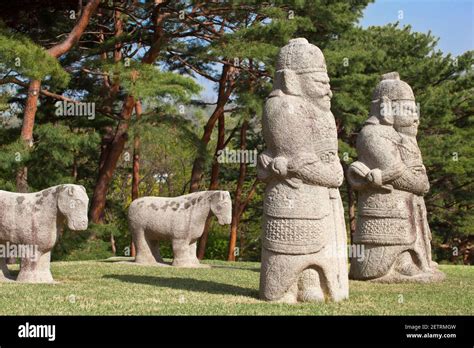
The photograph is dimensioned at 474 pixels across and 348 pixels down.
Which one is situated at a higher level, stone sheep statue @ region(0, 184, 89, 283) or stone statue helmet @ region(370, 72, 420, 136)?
stone statue helmet @ region(370, 72, 420, 136)

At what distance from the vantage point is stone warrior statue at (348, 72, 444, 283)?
10.3m

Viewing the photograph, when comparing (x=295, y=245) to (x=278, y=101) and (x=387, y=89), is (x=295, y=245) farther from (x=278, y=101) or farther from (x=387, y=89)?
(x=387, y=89)

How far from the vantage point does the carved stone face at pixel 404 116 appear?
10625 millimetres

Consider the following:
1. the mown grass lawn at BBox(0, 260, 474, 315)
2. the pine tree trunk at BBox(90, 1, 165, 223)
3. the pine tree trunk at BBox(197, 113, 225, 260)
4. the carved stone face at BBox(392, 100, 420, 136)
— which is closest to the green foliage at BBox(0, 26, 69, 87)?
the mown grass lawn at BBox(0, 260, 474, 315)

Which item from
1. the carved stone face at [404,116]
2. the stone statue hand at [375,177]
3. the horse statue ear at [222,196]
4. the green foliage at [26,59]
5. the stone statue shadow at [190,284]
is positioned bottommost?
the stone statue shadow at [190,284]

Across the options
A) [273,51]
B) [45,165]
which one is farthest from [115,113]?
[273,51]

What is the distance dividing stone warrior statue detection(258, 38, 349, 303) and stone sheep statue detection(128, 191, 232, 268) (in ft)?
15.3

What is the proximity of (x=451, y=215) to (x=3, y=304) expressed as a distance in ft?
63.3

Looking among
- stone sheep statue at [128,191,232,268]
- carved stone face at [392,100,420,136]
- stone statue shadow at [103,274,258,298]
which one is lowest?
stone statue shadow at [103,274,258,298]

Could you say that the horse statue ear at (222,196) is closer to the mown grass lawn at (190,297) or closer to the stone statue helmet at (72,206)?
the mown grass lawn at (190,297)

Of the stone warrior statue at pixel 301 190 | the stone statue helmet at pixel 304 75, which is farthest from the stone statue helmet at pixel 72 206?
the stone statue helmet at pixel 304 75

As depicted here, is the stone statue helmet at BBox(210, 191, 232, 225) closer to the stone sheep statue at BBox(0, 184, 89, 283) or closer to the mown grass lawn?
the mown grass lawn

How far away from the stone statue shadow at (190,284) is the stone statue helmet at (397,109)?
374 cm

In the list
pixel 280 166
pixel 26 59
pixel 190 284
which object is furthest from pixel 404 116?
pixel 26 59
